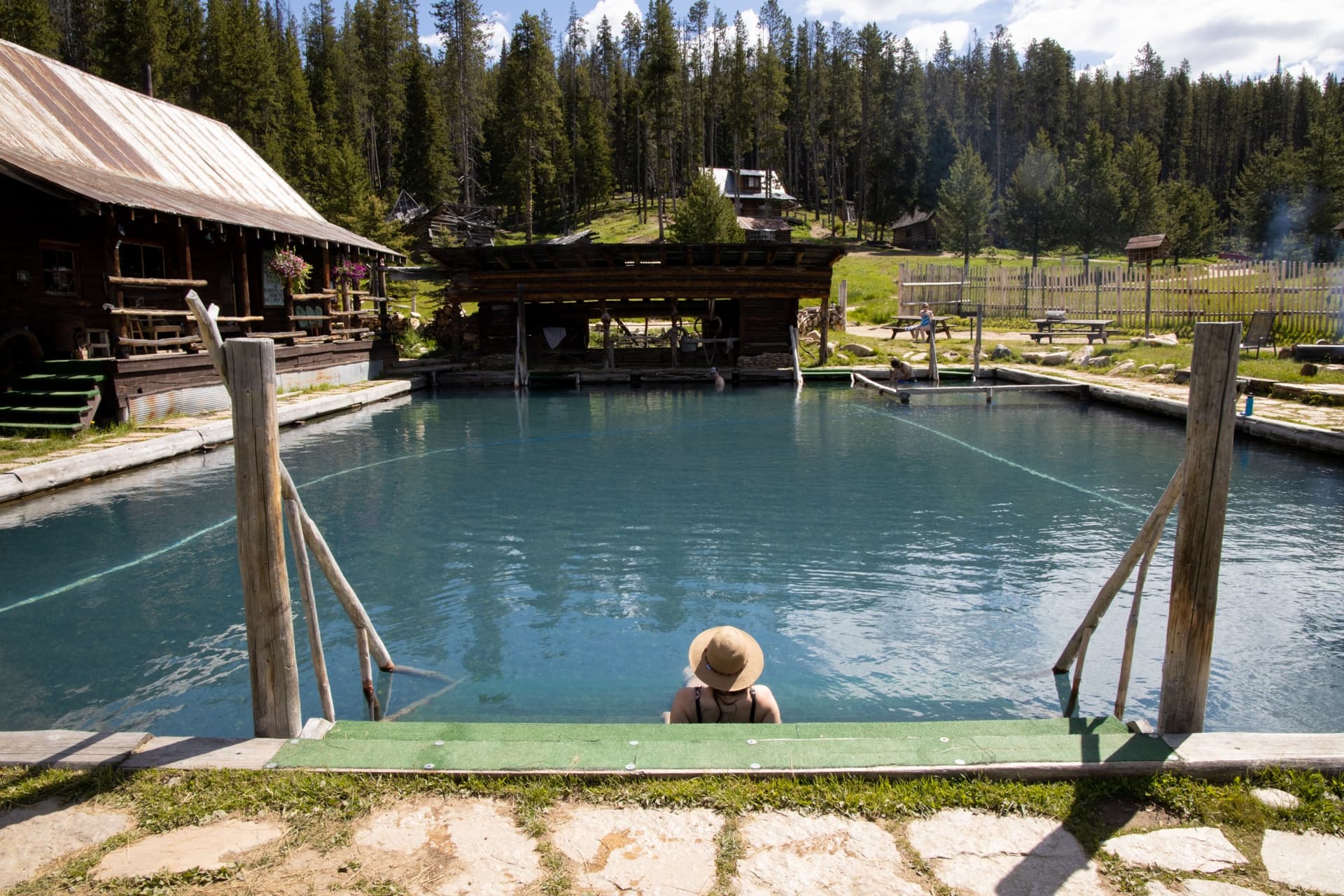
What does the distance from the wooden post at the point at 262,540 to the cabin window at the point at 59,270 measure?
16.4 m

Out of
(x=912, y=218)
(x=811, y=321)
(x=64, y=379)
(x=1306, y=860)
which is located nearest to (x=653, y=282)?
(x=811, y=321)

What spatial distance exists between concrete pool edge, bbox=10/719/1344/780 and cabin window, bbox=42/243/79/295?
16318 millimetres

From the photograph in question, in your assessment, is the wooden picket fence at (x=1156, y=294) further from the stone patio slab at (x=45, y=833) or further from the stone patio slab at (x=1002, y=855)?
the stone patio slab at (x=45, y=833)

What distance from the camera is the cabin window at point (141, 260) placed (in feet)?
62.9

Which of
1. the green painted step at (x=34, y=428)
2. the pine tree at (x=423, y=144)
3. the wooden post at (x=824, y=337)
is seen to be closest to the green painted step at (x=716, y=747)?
the green painted step at (x=34, y=428)

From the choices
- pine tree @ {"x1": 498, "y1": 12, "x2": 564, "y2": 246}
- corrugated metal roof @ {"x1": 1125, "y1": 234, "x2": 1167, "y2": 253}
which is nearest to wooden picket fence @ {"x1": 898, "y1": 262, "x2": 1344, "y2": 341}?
corrugated metal roof @ {"x1": 1125, "y1": 234, "x2": 1167, "y2": 253}

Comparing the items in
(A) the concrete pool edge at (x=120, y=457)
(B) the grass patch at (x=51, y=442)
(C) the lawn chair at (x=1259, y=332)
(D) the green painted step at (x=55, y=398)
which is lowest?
(A) the concrete pool edge at (x=120, y=457)

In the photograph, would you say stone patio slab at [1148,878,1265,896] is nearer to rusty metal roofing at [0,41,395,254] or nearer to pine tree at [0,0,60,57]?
rusty metal roofing at [0,41,395,254]

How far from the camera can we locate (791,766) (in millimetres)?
3906

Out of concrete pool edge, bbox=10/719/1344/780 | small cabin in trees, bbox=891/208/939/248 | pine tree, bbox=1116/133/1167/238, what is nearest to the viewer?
concrete pool edge, bbox=10/719/1344/780

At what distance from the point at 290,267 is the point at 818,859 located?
2174 centimetres

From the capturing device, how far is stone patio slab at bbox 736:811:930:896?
313 centimetres

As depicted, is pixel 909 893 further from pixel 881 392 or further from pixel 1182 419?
pixel 881 392

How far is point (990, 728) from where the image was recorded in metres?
4.56
